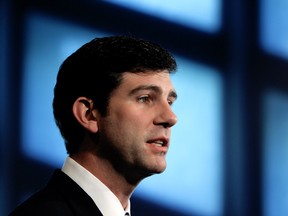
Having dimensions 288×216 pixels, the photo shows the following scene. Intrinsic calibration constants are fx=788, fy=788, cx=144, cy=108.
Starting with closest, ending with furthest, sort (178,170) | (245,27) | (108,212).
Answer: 1. (108,212)
2. (178,170)
3. (245,27)

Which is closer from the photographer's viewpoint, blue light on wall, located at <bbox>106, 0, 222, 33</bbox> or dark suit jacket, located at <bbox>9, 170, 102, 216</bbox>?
dark suit jacket, located at <bbox>9, 170, 102, 216</bbox>

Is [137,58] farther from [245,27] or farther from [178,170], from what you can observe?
[245,27]

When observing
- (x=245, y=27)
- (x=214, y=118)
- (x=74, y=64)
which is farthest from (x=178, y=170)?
(x=74, y=64)

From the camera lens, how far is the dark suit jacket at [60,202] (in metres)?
1.02

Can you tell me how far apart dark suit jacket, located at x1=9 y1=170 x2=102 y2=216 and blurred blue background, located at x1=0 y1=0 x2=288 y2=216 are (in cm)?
38

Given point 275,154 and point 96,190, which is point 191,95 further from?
point 96,190

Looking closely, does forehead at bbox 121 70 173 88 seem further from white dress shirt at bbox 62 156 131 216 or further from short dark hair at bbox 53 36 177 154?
white dress shirt at bbox 62 156 131 216

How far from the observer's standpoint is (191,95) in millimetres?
1698

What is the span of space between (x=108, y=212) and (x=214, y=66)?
765 mm

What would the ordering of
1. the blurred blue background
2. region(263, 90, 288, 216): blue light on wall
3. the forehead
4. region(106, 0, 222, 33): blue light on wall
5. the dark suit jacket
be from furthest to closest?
1. region(263, 90, 288, 216): blue light on wall
2. region(106, 0, 222, 33): blue light on wall
3. the blurred blue background
4. the forehead
5. the dark suit jacket

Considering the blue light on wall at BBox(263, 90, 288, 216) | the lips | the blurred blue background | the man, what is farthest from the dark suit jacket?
the blue light on wall at BBox(263, 90, 288, 216)

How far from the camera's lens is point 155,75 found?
3.73 feet

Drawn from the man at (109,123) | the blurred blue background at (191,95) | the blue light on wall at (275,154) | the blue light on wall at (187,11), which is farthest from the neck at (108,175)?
the blue light on wall at (275,154)

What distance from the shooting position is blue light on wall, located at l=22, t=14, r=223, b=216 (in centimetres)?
149
